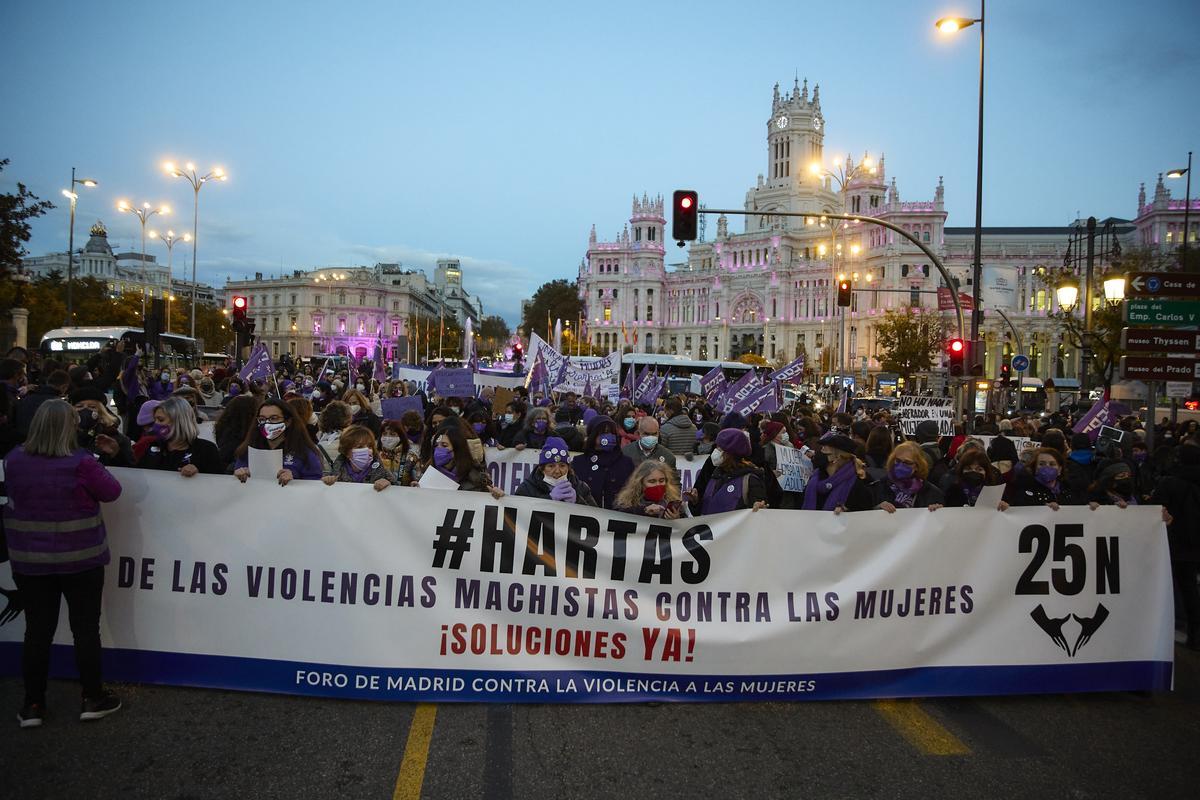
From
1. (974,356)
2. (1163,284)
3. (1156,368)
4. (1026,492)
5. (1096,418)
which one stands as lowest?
(1026,492)

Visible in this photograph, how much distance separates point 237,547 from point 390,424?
2.07 metres

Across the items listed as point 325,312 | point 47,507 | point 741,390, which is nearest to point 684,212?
point 741,390

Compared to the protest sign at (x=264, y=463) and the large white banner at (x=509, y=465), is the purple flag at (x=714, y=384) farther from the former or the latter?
the protest sign at (x=264, y=463)

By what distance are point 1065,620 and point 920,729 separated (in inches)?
51.8

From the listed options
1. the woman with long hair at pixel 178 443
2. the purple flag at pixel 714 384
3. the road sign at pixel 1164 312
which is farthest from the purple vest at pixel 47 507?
the purple flag at pixel 714 384

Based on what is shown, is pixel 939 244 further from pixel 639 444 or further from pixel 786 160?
pixel 639 444

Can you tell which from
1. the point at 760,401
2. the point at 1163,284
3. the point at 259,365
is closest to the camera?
the point at 1163,284

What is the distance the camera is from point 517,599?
4.79 m

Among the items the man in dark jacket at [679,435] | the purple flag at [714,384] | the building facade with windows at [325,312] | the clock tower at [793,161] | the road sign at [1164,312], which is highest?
the clock tower at [793,161]

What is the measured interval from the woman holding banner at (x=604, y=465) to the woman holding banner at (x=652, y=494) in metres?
1.51

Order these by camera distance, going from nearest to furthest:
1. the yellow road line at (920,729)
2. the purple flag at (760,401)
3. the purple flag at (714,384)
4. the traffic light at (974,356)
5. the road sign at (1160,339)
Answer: the yellow road line at (920,729) → the road sign at (1160,339) → the purple flag at (760,401) → the traffic light at (974,356) → the purple flag at (714,384)

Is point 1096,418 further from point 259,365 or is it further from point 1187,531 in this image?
point 259,365

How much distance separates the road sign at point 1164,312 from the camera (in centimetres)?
881

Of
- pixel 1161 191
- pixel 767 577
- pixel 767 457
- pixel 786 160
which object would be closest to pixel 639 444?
pixel 767 457
